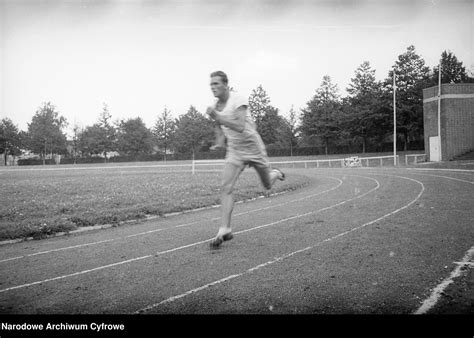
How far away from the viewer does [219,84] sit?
4734 millimetres

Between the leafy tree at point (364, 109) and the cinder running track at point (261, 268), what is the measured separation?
158ft

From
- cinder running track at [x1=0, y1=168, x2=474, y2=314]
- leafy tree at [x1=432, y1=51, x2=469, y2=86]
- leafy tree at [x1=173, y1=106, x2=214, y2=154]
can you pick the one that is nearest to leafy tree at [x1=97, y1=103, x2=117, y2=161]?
leafy tree at [x1=173, y1=106, x2=214, y2=154]

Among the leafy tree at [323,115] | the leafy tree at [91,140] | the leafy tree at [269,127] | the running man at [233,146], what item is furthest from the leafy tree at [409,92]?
the leafy tree at [91,140]

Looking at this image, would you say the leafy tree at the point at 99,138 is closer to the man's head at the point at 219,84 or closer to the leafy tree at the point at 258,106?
the leafy tree at the point at 258,106

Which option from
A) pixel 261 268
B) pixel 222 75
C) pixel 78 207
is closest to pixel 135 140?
pixel 78 207

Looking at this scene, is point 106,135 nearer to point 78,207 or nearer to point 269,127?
point 269,127

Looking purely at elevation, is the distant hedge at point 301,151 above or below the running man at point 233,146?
above

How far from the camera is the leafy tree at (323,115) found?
5769cm

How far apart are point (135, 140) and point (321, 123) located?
111 ft

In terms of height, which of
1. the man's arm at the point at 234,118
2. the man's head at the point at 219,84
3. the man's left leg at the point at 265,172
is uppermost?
the man's head at the point at 219,84

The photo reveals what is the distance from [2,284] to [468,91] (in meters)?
33.9

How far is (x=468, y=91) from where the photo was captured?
2961cm

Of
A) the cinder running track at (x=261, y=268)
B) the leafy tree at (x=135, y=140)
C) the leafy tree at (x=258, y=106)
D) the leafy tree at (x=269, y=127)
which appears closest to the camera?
the cinder running track at (x=261, y=268)

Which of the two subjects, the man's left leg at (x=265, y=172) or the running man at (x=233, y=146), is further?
the man's left leg at (x=265, y=172)
